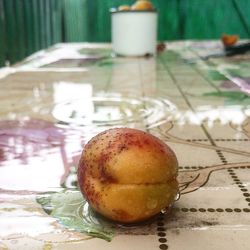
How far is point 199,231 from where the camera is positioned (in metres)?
0.56

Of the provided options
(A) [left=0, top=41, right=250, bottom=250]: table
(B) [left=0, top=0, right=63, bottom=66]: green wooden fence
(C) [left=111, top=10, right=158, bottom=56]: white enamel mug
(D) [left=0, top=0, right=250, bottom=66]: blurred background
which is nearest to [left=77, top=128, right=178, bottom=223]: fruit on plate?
(A) [left=0, top=41, right=250, bottom=250]: table

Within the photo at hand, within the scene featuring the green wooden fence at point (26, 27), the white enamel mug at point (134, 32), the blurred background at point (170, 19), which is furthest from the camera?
the blurred background at point (170, 19)

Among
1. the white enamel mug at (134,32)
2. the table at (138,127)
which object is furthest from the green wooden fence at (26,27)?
the table at (138,127)

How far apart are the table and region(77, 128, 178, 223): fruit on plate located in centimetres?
3

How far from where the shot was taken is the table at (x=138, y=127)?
554 millimetres

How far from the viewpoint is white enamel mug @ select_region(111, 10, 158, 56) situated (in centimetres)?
257

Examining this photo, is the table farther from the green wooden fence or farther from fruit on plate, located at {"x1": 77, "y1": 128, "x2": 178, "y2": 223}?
the green wooden fence

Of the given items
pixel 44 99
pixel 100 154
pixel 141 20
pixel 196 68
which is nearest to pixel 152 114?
pixel 44 99

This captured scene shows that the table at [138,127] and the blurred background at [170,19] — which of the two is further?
the blurred background at [170,19]

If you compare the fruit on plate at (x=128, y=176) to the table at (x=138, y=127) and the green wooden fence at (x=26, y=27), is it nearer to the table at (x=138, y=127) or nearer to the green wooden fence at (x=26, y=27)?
the table at (x=138, y=127)

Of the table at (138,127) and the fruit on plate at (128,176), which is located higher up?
the fruit on plate at (128,176)

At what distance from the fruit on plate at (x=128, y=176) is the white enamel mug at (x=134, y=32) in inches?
80.8

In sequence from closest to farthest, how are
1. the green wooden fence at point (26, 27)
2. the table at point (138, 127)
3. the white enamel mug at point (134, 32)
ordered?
the table at point (138, 127) → the white enamel mug at point (134, 32) → the green wooden fence at point (26, 27)

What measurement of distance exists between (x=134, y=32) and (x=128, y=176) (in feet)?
6.97
